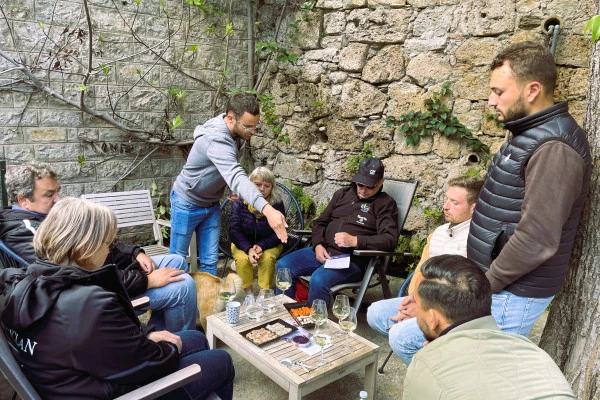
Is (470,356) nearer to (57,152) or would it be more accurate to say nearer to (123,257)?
(123,257)

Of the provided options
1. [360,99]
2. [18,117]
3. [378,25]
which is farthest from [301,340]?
[18,117]

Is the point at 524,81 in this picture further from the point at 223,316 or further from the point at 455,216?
the point at 223,316

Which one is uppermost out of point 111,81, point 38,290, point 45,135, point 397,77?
point 397,77

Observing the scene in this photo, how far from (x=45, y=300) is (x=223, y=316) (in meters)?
1.24

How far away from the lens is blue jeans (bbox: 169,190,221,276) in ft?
10.7

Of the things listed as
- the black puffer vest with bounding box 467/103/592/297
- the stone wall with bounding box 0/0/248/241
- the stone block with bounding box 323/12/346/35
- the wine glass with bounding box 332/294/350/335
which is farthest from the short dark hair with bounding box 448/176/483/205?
the stone wall with bounding box 0/0/248/241

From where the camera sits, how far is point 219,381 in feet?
6.31

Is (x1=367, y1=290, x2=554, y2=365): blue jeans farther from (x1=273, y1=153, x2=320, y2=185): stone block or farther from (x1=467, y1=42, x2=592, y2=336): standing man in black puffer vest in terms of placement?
(x1=273, y1=153, x2=320, y2=185): stone block

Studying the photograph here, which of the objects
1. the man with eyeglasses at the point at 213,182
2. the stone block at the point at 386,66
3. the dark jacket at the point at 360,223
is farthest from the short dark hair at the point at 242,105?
the stone block at the point at 386,66

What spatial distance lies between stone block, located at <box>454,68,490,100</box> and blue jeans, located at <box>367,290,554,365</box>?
2047 millimetres

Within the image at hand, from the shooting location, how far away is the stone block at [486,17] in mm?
3449

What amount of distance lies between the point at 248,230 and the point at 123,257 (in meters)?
1.22

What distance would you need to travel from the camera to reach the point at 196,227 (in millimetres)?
3393

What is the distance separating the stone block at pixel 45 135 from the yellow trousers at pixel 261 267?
2061 mm
